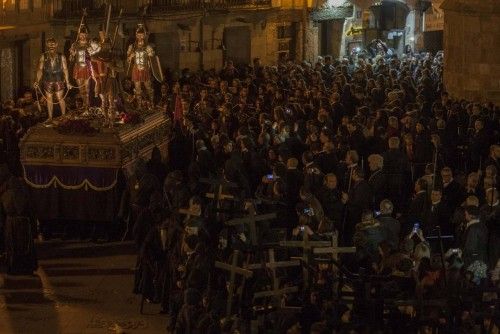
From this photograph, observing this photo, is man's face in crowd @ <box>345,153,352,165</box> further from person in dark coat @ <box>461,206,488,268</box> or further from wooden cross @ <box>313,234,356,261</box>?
wooden cross @ <box>313,234,356,261</box>

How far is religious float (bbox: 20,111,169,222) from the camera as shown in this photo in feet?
73.2

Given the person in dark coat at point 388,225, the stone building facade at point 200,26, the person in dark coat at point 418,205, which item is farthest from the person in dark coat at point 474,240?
the stone building facade at point 200,26

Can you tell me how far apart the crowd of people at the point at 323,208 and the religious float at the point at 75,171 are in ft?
1.49

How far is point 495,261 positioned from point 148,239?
4.33 meters

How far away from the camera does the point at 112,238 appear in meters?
22.5

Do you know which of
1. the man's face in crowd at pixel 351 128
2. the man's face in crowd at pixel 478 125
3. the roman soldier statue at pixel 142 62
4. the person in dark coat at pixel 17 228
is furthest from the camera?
the roman soldier statue at pixel 142 62

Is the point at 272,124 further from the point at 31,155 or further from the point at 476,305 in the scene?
the point at 476,305

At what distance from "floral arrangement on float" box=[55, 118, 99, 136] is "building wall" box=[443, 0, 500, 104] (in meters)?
12.2

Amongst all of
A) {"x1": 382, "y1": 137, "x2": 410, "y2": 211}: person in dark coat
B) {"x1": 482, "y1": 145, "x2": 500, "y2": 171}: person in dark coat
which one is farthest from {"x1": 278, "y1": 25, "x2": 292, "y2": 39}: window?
{"x1": 482, "y1": 145, "x2": 500, "y2": 171}: person in dark coat

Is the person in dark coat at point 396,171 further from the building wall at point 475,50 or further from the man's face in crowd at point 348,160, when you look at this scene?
the building wall at point 475,50

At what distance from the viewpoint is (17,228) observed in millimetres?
20219

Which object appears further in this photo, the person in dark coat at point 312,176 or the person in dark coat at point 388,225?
the person in dark coat at point 312,176

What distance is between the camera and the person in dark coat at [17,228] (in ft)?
65.5

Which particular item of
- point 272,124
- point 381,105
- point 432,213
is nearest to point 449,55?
point 381,105
